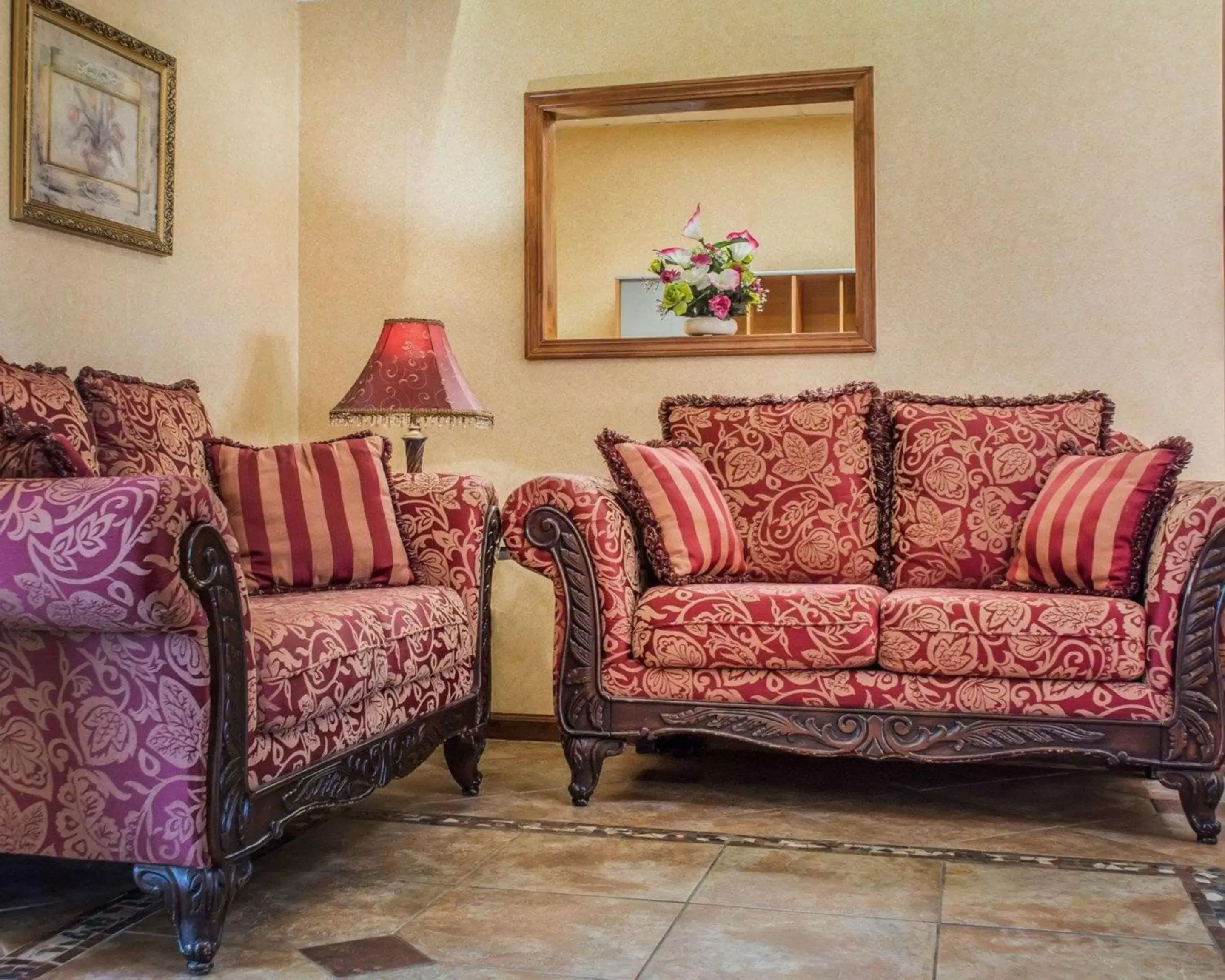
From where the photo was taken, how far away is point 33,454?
2.08 m

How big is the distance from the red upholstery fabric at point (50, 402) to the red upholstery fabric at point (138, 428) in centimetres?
3

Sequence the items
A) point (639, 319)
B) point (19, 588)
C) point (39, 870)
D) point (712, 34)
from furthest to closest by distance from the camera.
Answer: point (639, 319) → point (712, 34) → point (39, 870) → point (19, 588)

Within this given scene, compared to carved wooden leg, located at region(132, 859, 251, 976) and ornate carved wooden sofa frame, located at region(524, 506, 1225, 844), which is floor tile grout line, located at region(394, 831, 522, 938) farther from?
ornate carved wooden sofa frame, located at region(524, 506, 1225, 844)

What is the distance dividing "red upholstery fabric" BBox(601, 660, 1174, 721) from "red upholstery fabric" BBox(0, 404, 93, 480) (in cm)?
141

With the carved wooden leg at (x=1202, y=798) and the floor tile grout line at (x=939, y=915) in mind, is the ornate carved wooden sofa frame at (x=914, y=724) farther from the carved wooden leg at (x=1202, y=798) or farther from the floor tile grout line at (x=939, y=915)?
the floor tile grout line at (x=939, y=915)

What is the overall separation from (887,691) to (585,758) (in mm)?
739

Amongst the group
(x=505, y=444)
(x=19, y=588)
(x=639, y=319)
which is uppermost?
(x=639, y=319)

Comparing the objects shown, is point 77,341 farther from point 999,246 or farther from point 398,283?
point 999,246

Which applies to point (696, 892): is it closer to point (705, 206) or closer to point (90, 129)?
point (90, 129)

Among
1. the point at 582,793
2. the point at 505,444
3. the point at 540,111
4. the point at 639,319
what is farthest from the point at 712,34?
the point at 639,319

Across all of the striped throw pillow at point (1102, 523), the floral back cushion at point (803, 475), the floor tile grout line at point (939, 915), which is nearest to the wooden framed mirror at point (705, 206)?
the floral back cushion at point (803, 475)

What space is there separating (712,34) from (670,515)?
167 centimetres

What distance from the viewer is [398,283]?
4207 mm

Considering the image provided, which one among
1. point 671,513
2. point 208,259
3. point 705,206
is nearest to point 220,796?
point 671,513
